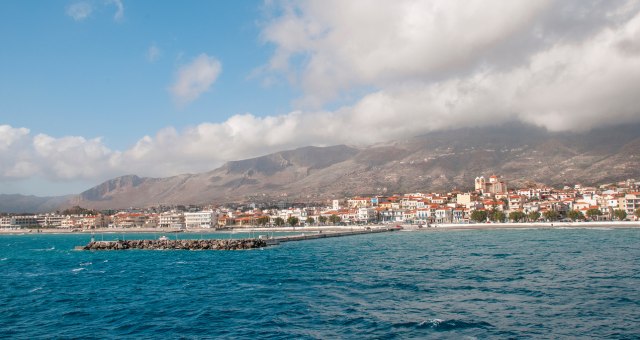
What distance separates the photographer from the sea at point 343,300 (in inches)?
898

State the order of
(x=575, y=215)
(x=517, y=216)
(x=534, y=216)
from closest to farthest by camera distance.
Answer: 1. (x=575, y=215)
2. (x=534, y=216)
3. (x=517, y=216)

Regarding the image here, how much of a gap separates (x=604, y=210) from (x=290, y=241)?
93.8 meters

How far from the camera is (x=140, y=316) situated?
89.6ft

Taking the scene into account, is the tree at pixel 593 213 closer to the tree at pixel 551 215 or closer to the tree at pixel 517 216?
the tree at pixel 551 215

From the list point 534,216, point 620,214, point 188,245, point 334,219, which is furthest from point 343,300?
point 334,219

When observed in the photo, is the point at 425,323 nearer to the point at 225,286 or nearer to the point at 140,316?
the point at 140,316

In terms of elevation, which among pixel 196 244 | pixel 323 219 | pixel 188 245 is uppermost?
pixel 323 219

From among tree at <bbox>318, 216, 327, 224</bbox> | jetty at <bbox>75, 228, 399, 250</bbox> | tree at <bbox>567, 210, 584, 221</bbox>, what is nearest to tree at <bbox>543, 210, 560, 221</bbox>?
tree at <bbox>567, 210, 584, 221</bbox>

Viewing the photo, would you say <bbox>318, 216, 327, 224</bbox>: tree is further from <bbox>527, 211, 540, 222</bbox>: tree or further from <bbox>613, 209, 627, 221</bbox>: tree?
<bbox>613, 209, 627, 221</bbox>: tree

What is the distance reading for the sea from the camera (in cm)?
2281

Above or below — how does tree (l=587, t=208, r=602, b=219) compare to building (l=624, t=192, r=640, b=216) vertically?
below

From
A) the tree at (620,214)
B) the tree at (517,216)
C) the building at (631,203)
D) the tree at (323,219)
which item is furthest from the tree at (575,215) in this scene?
the tree at (323,219)

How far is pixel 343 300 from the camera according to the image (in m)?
29.2

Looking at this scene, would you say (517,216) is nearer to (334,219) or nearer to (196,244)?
(334,219)
